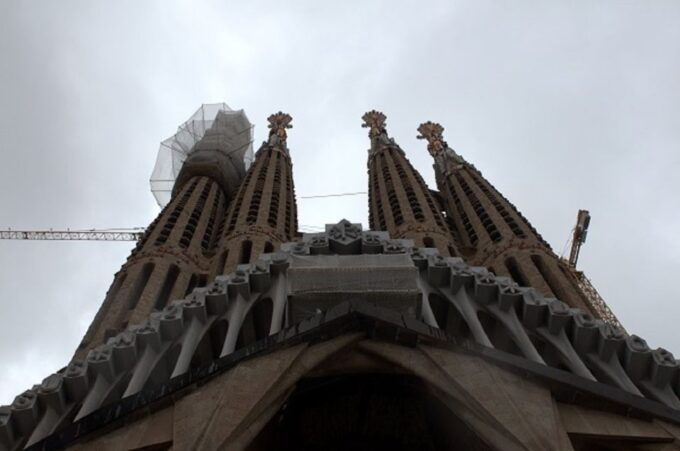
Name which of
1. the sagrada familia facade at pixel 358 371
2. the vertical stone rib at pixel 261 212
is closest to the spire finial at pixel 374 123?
the vertical stone rib at pixel 261 212

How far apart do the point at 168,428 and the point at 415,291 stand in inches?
231

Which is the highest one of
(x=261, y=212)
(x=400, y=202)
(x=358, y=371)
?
(x=400, y=202)

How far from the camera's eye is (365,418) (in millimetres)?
14430

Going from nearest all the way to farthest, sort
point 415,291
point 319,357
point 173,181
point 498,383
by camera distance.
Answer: point 498,383
point 319,357
point 415,291
point 173,181

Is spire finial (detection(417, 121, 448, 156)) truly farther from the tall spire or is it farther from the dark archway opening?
the dark archway opening

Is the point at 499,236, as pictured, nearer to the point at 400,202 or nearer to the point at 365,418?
the point at 400,202

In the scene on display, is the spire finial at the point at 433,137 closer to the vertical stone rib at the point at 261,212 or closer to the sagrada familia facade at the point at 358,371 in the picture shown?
the vertical stone rib at the point at 261,212

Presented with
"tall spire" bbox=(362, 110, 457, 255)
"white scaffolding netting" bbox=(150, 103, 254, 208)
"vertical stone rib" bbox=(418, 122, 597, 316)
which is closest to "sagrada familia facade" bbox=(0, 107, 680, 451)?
"vertical stone rib" bbox=(418, 122, 597, 316)

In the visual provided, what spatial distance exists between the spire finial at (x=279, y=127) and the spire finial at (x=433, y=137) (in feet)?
26.0

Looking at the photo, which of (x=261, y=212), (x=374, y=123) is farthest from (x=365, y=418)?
(x=374, y=123)

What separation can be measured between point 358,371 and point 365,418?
116 centimetres

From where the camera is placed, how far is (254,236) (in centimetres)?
3328

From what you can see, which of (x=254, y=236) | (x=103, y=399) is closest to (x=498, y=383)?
(x=103, y=399)

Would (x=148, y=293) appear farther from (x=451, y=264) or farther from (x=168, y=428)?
(x=168, y=428)
